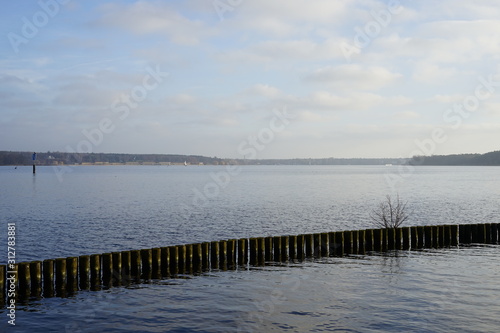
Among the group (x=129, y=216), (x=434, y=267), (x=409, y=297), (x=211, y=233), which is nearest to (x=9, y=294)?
(x=409, y=297)

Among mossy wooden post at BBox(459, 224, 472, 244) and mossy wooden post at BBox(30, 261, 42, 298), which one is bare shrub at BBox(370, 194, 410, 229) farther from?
mossy wooden post at BBox(30, 261, 42, 298)

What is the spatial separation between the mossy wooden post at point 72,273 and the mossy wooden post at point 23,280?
1.63 meters

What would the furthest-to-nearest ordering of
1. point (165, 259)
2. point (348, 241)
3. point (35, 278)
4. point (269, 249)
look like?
point (348, 241), point (269, 249), point (165, 259), point (35, 278)

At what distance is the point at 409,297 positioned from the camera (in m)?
20.0

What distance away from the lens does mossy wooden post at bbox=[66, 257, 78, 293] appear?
21828mm

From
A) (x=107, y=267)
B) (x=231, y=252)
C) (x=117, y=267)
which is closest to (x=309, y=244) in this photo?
(x=231, y=252)

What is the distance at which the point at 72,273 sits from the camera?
22.0 metres

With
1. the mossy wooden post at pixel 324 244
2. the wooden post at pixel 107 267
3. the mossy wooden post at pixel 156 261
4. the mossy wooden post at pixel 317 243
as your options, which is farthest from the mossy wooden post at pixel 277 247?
the wooden post at pixel 107 267

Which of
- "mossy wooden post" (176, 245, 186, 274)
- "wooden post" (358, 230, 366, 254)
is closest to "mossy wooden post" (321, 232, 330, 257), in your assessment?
"wooden post" (358, 230, 366, 254)

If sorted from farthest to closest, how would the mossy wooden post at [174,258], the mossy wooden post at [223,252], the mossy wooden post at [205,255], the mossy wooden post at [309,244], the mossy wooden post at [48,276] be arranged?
the mossy wooden post at [309,244] → the mossy wooden post at [223,252] → the mossy wooden post at [205,255] → the mossy wooden post at [174,258] → the mossy wooden post at [48,276]

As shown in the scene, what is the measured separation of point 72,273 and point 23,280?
2.01 m

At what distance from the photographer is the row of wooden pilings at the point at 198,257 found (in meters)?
21.1

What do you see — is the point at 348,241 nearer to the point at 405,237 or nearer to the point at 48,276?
the point at 405,237

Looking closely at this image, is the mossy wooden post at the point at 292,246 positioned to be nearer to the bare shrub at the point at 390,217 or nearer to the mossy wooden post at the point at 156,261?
the bare shrub at the point at 390,217
